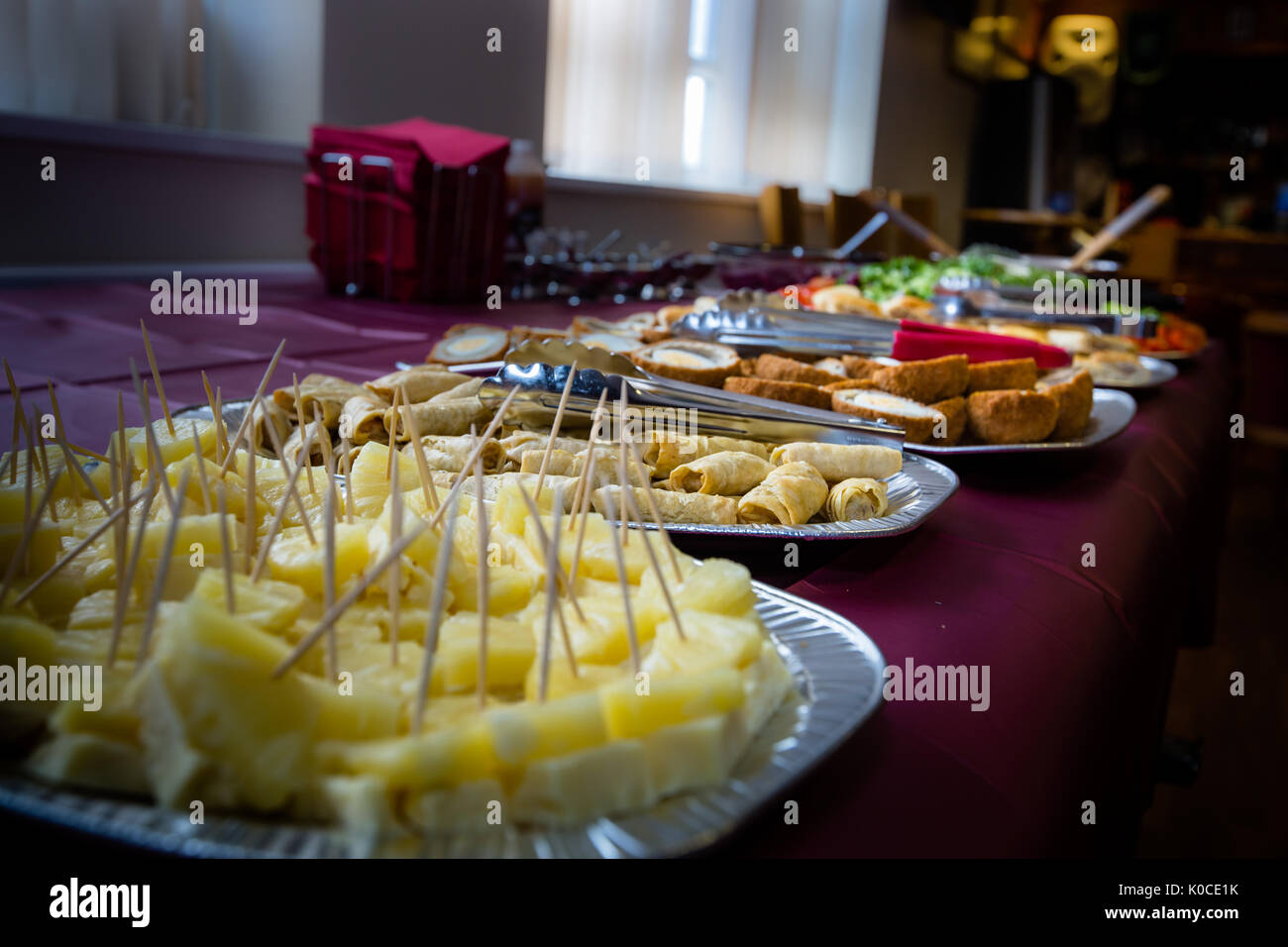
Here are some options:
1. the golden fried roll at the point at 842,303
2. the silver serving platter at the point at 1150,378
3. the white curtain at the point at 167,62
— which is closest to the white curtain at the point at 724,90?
the white curtain at the point at 167,62

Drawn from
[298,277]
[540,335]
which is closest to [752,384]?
[540,335]

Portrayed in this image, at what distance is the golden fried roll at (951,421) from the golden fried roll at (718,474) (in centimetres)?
25

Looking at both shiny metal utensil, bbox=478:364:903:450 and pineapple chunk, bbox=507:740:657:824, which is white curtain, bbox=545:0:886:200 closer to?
shiny metal utensil, bbox=478:364:903:450

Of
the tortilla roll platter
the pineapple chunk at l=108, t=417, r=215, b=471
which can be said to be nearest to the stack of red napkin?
the pineapple chunk at l=108, t=417, r=215, b=471

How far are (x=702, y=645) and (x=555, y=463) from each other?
258mm

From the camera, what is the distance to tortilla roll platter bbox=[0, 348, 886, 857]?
0.92 feet

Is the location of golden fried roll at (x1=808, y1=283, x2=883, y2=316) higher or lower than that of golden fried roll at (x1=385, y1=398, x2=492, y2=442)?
higher

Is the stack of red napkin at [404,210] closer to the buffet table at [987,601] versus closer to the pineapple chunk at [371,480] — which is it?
the buffet table at [987,601]

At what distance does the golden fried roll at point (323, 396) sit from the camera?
71 centimetres

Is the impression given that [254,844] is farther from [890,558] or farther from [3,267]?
[3,267]

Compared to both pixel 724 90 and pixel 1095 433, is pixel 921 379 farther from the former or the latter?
pixel 724 90

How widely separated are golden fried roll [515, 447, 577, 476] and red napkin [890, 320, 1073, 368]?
1.61 feet

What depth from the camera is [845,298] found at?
4.89 ft
